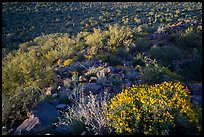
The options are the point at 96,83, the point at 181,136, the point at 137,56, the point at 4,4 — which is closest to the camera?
the point at 181,136

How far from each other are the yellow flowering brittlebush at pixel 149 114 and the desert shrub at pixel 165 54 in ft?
13.1

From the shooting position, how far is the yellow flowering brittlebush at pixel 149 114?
17.3 feet

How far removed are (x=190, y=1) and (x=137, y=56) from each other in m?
27.1

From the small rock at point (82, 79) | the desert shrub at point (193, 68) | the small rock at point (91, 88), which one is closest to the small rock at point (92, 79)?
the small rock at point (82, 79)

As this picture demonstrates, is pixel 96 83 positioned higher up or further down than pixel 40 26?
higher up

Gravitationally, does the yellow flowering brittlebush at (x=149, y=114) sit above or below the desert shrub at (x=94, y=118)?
above

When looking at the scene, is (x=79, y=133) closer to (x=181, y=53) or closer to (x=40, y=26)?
(x=181, y=53)

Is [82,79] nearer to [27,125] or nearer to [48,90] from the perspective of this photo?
[48,90]

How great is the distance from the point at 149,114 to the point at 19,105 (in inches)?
123

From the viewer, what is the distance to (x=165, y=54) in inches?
386

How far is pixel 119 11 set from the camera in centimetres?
3064

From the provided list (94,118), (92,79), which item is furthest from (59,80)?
(94,118)

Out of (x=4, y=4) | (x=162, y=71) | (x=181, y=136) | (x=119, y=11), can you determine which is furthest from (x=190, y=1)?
(x=181, y=136)

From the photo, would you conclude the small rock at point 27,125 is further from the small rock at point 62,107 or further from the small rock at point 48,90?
the small rock at point 48,90
